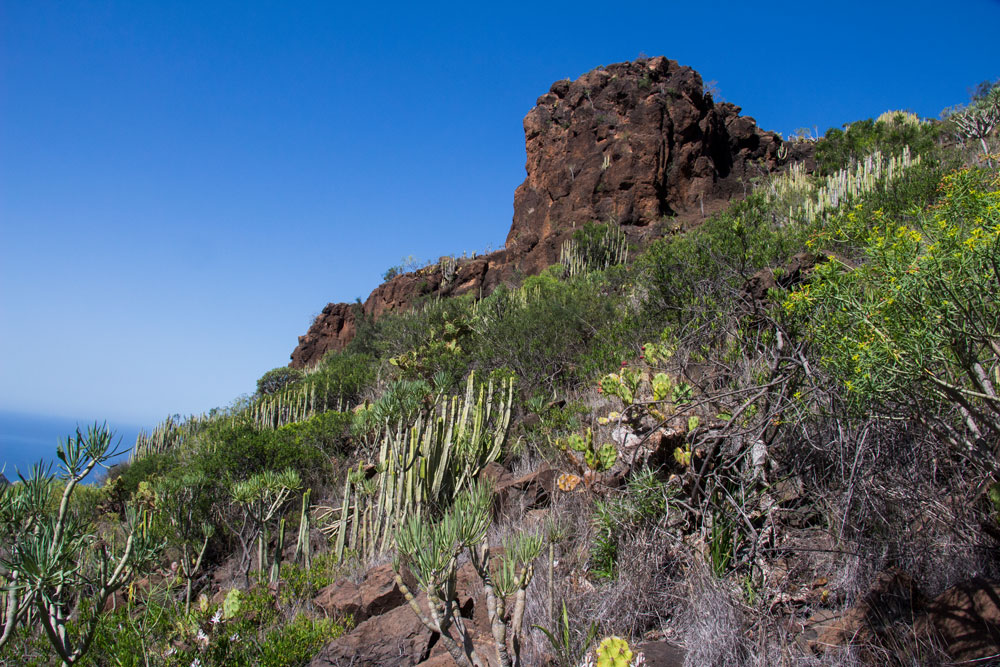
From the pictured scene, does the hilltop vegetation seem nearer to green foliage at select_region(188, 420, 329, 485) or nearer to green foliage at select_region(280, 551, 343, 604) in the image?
green foliage at select_region(280, 551, 343, 604)

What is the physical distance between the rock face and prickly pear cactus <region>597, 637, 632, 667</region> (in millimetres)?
21488

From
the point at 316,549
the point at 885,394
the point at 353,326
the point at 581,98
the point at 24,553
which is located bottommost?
the point at 316,549

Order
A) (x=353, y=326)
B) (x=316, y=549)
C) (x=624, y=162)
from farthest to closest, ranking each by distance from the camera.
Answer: (x=353, y=326)
(x=624, y=162)
(x=316, y=549)

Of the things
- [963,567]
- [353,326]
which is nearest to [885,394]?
[963,567]

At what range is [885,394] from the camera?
283 cm

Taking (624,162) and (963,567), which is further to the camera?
(624,162)

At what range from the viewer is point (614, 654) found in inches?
100

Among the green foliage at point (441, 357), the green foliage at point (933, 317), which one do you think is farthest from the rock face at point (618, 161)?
the green foliage at point (933, 317)

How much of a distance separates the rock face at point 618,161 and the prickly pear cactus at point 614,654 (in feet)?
70.5

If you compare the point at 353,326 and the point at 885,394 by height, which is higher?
the point at 353,326

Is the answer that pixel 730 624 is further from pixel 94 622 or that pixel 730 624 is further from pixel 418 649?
pixel 94 622

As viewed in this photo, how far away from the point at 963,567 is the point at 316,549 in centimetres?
675

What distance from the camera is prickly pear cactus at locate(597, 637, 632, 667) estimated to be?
8.25 ft

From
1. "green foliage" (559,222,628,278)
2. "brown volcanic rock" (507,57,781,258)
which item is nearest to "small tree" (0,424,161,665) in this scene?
"green foliage" (559,222,628,278)
